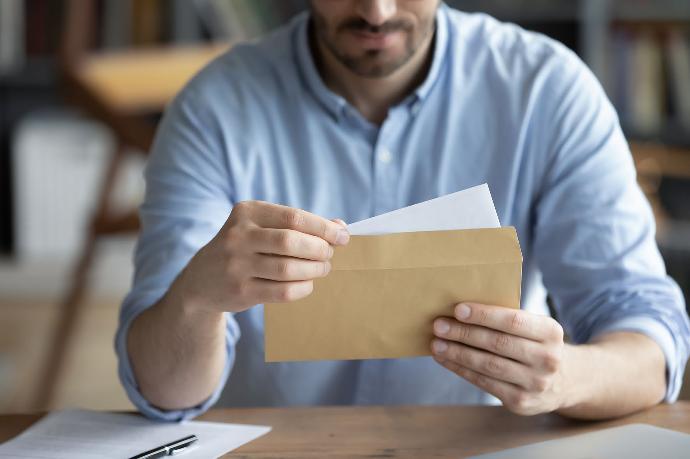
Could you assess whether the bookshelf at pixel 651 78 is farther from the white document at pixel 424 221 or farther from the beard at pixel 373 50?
the white document at pixel 424 221

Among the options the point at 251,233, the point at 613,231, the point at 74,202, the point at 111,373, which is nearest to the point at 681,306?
the point at 613,231

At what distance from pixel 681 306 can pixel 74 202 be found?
3.44 metres

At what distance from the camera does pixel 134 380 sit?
3.98ft

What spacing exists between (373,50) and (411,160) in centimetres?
17

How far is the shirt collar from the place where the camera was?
1.45 meters

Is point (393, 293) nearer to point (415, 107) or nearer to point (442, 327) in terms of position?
point (442, 327)

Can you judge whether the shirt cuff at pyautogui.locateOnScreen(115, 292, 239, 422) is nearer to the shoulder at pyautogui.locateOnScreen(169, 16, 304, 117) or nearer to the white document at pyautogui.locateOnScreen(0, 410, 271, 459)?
the white document at pyautogui.locateOnScreen(0, 410, 271, 459)

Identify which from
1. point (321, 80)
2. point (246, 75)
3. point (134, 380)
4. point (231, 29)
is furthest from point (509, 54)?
point (231, 29)

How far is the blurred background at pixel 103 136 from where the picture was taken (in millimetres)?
3387

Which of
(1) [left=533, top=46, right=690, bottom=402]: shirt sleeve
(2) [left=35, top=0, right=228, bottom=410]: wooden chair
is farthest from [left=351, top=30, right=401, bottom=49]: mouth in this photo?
(2) [left=35, top=0, right=228, bottom=410]: wooden chair

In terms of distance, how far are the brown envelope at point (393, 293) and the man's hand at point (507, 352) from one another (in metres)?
0.01

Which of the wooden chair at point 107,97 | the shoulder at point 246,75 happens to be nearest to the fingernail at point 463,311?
the shoulder at point 246,75

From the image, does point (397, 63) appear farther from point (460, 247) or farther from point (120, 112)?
point (120, 112)

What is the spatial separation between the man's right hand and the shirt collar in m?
0.49
